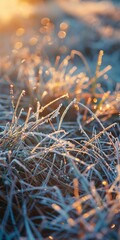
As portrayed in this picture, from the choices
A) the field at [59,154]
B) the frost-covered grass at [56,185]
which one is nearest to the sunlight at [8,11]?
the field at [59,154]

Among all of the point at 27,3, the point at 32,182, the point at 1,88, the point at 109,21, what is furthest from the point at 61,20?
the point at 32,182

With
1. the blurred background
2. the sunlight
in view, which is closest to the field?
the blurred background

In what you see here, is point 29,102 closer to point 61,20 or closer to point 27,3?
point 61,20

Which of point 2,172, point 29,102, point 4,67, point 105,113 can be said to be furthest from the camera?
point 4,67

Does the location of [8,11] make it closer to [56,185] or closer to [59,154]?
[59,154]

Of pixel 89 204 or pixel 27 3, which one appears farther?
pixel 27 3

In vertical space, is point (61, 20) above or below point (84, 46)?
above

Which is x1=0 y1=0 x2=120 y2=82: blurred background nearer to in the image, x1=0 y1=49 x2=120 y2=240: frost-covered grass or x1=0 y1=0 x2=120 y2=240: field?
x1=0 y1=0 x2=120 y2=240: field
